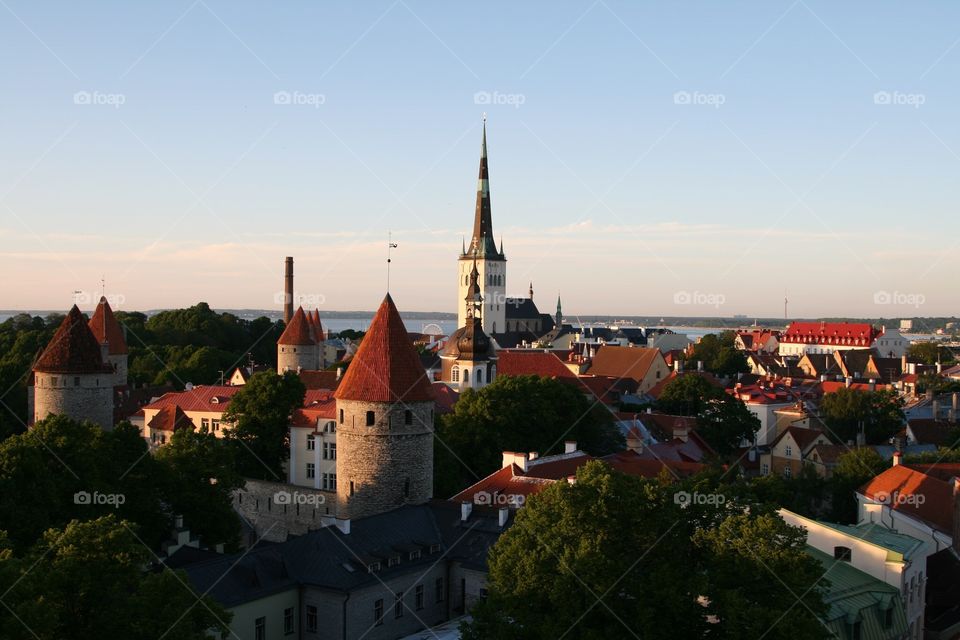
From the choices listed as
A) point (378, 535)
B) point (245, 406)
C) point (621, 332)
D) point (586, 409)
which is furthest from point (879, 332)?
point (378, 535)

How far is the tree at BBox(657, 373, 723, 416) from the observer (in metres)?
63.6

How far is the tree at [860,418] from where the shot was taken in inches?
2142

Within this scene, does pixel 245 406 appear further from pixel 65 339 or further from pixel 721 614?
pixel 721 614

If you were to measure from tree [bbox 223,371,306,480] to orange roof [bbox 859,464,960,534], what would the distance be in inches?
908

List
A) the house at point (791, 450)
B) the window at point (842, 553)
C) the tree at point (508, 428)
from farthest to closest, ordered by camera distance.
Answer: the house at point (791, 450) → the tree at point (508, 428) → the window at point (842, 553)

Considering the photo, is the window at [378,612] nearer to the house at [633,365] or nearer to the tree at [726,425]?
the tree at [726,425]

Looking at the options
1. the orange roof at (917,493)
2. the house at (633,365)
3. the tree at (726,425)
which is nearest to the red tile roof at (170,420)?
the tree at (726,425)

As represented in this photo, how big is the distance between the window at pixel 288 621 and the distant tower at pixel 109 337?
33.6 metres

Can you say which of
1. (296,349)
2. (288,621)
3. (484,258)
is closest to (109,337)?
(296,349)

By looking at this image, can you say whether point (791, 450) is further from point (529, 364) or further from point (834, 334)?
point (834, 334)

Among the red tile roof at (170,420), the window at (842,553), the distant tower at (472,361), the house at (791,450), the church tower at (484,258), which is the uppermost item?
the church tower at (484,258)

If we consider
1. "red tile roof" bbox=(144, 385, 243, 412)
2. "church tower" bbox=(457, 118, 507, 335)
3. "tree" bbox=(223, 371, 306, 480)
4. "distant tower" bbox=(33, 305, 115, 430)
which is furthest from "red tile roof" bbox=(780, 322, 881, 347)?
"distant tower" bbox=(33, 305, 115, 430)

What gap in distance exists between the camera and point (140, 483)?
29734mm

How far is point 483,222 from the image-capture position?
112 meters
